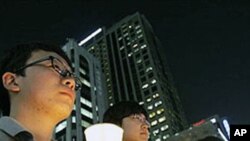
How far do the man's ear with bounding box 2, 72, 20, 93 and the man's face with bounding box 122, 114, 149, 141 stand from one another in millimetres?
1629

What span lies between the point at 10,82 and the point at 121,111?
1800 millimetres

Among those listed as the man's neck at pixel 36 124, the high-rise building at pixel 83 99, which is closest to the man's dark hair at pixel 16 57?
the man's neck at pixel 36 124

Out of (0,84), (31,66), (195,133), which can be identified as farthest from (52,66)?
(195,133)

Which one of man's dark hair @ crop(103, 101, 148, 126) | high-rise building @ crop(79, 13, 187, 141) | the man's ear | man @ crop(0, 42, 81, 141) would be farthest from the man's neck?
high-rise building @ crop(79, 13, 187, 141)

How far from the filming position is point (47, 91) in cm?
204

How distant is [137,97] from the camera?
84.9m

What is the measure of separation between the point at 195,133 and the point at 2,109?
46.1 inches

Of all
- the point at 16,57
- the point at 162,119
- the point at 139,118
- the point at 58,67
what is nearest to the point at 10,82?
the point at 16,57

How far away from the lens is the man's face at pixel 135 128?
11.7 ft

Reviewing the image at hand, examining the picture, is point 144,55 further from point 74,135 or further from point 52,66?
point 52,66

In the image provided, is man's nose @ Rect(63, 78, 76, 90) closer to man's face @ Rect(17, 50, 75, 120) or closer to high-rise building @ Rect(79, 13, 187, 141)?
man's face @ Rect(17, 50, 75, 120)

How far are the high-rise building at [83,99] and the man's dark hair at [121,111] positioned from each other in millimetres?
54798

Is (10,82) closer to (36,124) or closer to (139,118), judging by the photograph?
(36,124)

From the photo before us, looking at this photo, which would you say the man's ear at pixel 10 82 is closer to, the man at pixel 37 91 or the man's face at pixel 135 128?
the man at pixel 37 91
